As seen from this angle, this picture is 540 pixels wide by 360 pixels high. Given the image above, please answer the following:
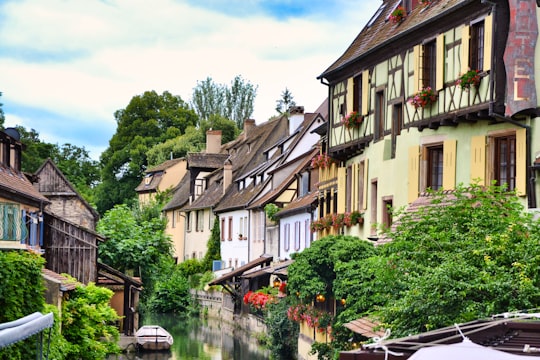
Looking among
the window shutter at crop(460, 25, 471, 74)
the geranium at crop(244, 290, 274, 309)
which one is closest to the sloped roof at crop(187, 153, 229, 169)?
the geranium at crop(244, 290, 274, 309)

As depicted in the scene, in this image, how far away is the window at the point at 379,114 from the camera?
1022 inches

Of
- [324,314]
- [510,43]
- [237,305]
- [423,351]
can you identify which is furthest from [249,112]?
[423,351]

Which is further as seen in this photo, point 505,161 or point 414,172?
point 414,172

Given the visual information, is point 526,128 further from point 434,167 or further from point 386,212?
point 386,212

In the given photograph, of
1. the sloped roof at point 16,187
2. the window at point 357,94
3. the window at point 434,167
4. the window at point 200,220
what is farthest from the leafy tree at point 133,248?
the window at point 434,167

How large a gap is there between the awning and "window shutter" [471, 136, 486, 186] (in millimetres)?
10371

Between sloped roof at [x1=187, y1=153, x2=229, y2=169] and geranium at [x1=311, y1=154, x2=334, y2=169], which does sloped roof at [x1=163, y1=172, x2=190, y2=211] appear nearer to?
sloped roof at [x1=187, y1=153, x2=229, y2=169]

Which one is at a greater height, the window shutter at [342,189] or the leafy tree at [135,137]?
the leafy tree at [135,137]

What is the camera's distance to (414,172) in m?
23.6

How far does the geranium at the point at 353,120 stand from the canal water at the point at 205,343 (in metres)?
9.99

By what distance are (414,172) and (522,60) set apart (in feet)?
17.9

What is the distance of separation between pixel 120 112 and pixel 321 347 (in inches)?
2422

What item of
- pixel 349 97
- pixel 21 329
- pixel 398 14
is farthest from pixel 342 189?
pixel 21 329

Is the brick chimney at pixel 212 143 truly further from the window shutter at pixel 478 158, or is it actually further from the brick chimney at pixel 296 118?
the window shutter at pixel 478 158
